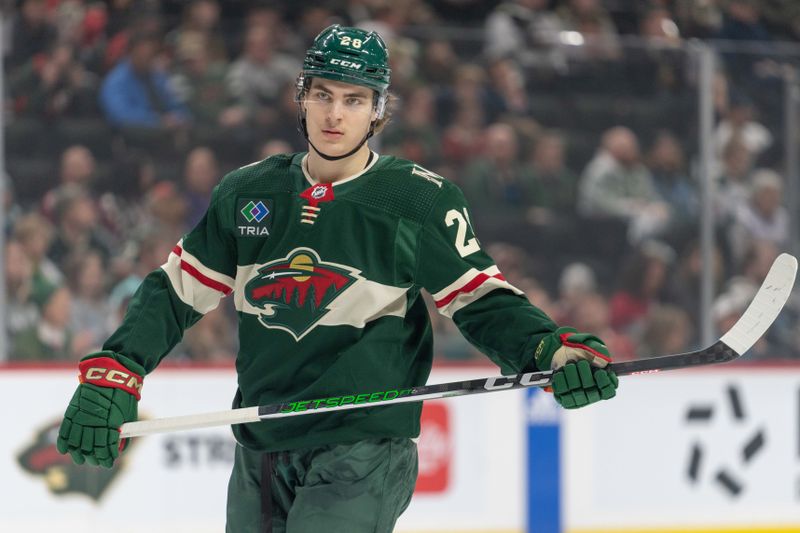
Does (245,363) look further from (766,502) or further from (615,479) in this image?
(766,502)

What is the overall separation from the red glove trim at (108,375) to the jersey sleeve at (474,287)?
545mm

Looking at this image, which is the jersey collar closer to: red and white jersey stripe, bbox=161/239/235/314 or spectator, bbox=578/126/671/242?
red and white jersey stripe, bbox=161/239/235/314

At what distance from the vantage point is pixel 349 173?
97.0 inches

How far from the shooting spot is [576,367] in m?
2.29

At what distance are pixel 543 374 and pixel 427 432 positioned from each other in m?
2.17

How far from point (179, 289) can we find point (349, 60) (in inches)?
20.7

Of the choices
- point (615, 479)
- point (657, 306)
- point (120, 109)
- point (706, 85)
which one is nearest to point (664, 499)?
point (615, 479)

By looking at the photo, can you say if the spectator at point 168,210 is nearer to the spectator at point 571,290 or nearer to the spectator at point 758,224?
the spectator at point 571,290

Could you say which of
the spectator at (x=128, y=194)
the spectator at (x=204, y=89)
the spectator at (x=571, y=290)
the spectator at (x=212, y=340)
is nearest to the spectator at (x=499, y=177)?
the spectator at (x=571, y=290)

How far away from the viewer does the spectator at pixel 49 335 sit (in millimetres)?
4391

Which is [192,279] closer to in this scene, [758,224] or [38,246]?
[38,246]

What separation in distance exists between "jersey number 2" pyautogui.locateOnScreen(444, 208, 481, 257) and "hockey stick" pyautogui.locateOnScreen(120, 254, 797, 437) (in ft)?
0.78

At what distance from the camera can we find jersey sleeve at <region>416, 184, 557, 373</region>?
2.40 metres

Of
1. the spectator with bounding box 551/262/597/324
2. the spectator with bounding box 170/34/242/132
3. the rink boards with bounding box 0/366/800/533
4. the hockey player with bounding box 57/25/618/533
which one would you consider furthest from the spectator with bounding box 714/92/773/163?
the hockey player with bounding box 57/25/618/533
